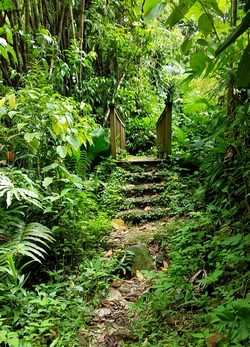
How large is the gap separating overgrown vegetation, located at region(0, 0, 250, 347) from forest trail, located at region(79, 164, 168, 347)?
64 mm

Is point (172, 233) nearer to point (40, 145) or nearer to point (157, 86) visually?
point (40, 145)

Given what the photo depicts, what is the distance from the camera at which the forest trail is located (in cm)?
175

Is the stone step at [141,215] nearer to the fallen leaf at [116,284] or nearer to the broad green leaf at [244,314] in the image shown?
the fallen leaf at [116,284]

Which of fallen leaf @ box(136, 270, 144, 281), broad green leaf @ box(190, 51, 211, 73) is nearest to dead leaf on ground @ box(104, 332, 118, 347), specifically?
fallen leaf @ box(136, 270, 144, 281)

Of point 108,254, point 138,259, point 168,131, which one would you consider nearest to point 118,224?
point 108,254

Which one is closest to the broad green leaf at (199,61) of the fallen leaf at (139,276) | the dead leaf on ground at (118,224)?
the fallen leaf at (139,276)

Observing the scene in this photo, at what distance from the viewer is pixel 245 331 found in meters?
1.05

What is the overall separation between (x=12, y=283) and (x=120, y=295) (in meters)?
0.80

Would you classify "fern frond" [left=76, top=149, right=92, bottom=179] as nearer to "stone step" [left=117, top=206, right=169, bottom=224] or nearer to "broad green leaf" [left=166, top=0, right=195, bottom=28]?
"stone step" [left=117, top=206, right=169, bottom=224]

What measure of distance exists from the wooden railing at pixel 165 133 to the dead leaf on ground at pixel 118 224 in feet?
5.30

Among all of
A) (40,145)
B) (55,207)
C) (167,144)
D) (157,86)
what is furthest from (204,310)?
(157,86)

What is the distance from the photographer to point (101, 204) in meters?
3.30

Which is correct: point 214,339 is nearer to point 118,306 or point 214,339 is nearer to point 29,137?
point 118,306

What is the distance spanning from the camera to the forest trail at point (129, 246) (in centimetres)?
175
